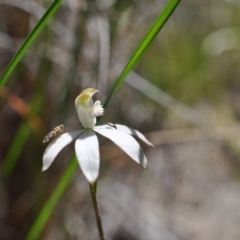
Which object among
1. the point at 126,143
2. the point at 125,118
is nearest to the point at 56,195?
the point at 126,143

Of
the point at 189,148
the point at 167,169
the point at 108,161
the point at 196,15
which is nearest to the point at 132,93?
the point at 108,161

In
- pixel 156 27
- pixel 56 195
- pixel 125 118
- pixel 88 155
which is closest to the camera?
pixel 88 155

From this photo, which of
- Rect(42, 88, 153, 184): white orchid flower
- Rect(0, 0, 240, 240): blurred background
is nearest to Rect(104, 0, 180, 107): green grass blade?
Result: Rect(42, 88, 153, 184): white orchid flower

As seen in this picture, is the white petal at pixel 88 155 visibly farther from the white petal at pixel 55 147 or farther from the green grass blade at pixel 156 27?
the green grass blade at pixel 156 27

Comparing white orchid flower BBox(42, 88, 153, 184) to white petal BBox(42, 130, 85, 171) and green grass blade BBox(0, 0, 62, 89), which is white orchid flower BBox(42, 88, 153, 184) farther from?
green grass blade BBox(0, 0, 62, 89)

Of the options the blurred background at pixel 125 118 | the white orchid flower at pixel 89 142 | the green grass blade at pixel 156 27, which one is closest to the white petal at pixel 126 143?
the white orchid flower at pixel 89 142

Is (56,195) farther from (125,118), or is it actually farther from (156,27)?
(125,118)

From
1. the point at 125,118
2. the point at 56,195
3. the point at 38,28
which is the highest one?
the point at 125,118
